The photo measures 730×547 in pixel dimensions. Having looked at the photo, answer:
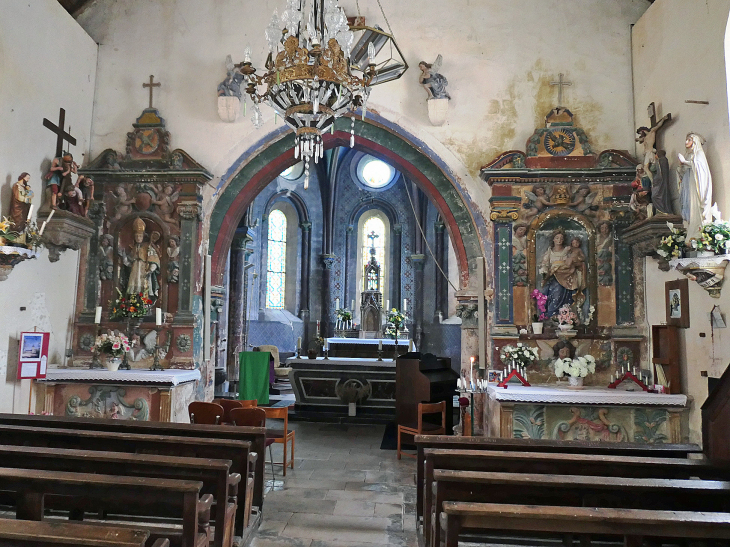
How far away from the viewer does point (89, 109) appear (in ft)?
30.4

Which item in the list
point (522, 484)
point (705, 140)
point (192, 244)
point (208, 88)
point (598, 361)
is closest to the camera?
point (522, 484)

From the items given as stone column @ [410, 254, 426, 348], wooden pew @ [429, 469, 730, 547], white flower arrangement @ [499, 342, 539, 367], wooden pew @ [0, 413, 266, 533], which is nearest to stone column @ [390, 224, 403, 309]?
stone column @ [410, 254, 426, 348]

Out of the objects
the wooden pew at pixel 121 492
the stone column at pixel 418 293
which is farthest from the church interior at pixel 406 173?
the stone column at pixel 418 293

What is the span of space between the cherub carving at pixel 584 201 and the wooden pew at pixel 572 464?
5.23m

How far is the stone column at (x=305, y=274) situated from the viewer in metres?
16.2

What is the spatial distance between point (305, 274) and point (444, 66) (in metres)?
8.49

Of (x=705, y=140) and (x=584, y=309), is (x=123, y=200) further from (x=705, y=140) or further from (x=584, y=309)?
(x=705, y=140)

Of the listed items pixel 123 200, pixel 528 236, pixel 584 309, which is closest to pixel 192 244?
pixel 123 200

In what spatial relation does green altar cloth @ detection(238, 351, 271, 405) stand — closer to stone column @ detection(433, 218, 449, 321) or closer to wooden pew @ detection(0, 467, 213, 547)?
stone column @ detection(433, 218, 449, 321)

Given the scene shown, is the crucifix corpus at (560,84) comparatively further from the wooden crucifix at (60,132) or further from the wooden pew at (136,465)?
the wooden pew at (136,465)

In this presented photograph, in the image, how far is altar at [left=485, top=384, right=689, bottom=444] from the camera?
6.88 meters

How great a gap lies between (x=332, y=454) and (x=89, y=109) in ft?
22.1

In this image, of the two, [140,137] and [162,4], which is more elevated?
[162,4]

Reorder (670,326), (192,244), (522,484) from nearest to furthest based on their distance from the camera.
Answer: (522,484), (670,326), (192,244)
